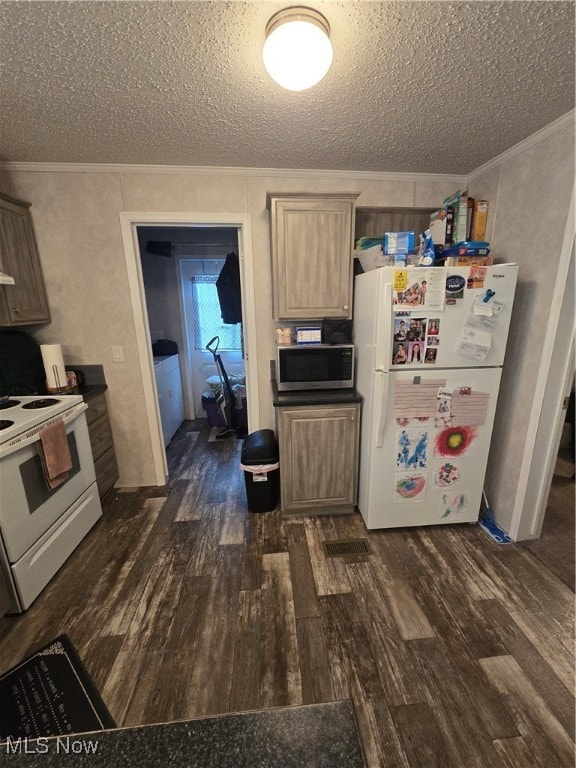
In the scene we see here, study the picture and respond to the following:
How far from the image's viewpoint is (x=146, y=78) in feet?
4.47

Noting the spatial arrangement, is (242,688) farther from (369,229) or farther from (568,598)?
(369,229)

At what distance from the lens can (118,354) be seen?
2578mm

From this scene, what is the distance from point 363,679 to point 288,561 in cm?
72

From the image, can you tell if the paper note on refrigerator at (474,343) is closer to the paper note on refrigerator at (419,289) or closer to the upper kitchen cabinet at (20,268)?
the paper note on refrigerator at (419,289)

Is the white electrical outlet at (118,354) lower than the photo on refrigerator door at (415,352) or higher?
lower

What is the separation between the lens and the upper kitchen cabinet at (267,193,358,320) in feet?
7.04

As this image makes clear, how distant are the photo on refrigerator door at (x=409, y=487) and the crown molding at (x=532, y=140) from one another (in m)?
2.06

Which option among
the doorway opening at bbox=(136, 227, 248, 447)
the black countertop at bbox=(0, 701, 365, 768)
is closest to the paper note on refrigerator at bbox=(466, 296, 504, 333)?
the black countertop at bbox=(0, 701, 365, 768)

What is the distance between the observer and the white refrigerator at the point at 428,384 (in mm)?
1821

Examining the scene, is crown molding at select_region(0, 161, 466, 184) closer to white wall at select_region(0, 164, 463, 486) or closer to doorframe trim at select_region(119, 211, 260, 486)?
white wall at select_region(0, 164, 463, 486)

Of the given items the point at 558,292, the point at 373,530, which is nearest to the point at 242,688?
the point at 373,530

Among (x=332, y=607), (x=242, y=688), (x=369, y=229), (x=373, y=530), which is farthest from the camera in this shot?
(x=369, y=229)

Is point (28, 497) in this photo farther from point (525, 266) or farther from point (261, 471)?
point (525, 266)

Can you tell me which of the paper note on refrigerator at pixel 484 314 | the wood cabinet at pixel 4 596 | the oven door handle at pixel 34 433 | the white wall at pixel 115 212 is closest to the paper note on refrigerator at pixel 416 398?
the paper note on refrigerator at pixel 484 314
